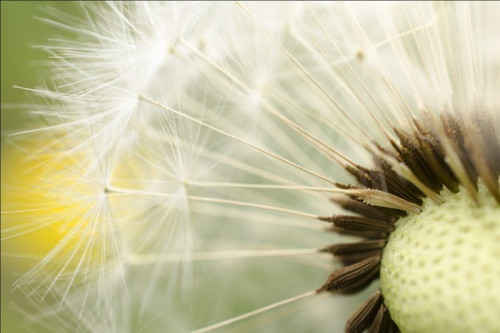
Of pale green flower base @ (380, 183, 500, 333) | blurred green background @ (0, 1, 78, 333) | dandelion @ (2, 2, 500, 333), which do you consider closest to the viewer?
pale green flower base @ (380, 183, 500, 333)

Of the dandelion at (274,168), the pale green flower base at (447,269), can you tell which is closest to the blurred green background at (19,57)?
the dandelion at (274,168)

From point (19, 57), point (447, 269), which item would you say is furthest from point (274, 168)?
point (19, 57)

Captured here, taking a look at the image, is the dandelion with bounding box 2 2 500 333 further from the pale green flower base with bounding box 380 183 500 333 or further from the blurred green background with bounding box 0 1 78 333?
the blurred green background with bounding box 0 1 78 333

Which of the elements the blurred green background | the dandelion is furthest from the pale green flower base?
the blurred green background

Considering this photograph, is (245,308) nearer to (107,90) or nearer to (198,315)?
(198,315)

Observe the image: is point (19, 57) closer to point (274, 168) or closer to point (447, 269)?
point (274, 168)

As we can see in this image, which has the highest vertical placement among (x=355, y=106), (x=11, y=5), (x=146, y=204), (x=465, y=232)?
(x=11, y=5)

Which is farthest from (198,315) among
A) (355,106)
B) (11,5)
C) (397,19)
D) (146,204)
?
(11,5)
